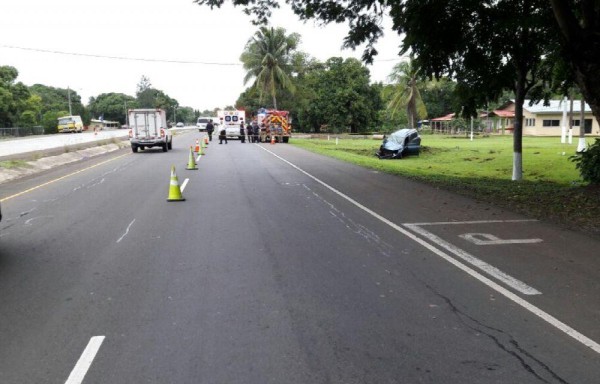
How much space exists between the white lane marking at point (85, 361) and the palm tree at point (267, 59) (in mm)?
54406

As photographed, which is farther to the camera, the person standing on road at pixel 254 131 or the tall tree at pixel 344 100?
the tall tree at pixel 344 100

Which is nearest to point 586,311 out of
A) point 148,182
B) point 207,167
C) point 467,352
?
point 467,352

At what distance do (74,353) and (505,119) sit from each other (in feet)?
233

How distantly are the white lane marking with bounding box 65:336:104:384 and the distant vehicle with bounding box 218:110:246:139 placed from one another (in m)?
40.9

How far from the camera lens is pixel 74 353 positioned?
14.0ft

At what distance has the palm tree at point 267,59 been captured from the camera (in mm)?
57969

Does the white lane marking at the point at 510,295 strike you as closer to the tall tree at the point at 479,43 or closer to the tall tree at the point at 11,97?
the tall tree at the point at 479,43

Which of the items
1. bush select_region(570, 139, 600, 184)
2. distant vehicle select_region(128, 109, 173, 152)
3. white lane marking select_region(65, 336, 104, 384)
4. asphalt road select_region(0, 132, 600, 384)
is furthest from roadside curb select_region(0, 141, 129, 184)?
bush select_region(570, 139, 600, 184)

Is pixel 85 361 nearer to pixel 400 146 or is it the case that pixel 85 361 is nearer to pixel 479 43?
pixel 479 43

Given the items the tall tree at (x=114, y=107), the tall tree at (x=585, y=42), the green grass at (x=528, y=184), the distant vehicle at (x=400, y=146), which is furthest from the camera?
the tall tree at (x=114, y=107)

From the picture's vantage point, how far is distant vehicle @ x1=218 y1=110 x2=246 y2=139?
45000mm

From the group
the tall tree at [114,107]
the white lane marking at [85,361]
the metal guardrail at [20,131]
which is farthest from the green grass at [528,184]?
the tall tree at [114,107]

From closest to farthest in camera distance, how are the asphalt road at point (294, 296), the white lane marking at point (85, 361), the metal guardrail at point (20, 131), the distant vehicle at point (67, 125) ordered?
the white lane marking at point (85, 361), the asphalt road at point (294, 296), the metal guardrail at point (20, 131), the distant vehicle at point (67, 125)

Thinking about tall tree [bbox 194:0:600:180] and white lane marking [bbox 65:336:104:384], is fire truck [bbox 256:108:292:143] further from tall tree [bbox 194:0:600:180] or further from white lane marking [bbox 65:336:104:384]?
white lane marking [bbox 65:336:104:384]
